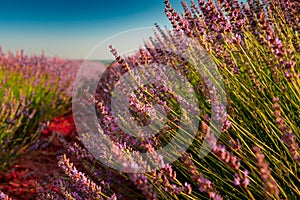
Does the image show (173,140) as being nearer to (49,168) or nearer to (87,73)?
(49,168)

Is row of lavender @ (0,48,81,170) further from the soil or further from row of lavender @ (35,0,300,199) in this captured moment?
row of lavender @ (35,0,300,199)

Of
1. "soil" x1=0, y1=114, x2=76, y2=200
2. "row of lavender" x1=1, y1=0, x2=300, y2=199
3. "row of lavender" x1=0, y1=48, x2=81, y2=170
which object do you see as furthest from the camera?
"row of lavender" x1=0, y1=48, x2=81, y2=170

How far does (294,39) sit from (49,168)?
2566mm

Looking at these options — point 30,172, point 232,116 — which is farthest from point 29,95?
point 232,116

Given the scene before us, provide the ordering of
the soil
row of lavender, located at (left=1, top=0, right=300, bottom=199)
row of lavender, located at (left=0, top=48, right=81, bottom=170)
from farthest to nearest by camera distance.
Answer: row of lavender, located at (left=0, top=48, right=81, bottom=170) → the soil → row of lavender, located at (left=1, top=0, right=300, bottom=199)

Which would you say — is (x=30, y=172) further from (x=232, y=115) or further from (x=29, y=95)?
(x=232, y=115)

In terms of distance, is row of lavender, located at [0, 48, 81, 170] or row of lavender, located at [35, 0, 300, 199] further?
row of lavender, located at [0, 48, 81, 170]

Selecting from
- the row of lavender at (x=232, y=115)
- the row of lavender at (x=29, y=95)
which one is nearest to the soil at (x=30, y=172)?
the row of lavender at (x=29, y=95)

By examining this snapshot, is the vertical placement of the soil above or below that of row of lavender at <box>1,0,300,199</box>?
below

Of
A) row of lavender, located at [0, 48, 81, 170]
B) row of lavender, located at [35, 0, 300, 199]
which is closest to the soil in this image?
row of lavender, located at [0, 48, 81, 170]

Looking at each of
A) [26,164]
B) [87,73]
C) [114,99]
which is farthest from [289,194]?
[87,73]

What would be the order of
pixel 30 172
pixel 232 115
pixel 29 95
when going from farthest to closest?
pixel 29 95 < pixel 30 172 < pixel 232 115

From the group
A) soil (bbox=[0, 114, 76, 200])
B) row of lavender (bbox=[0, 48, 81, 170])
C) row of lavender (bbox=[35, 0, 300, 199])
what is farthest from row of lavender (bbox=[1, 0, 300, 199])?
row of lavender (bbox=[0, 48, 81, 170])

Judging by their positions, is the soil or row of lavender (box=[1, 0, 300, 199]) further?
the soil
